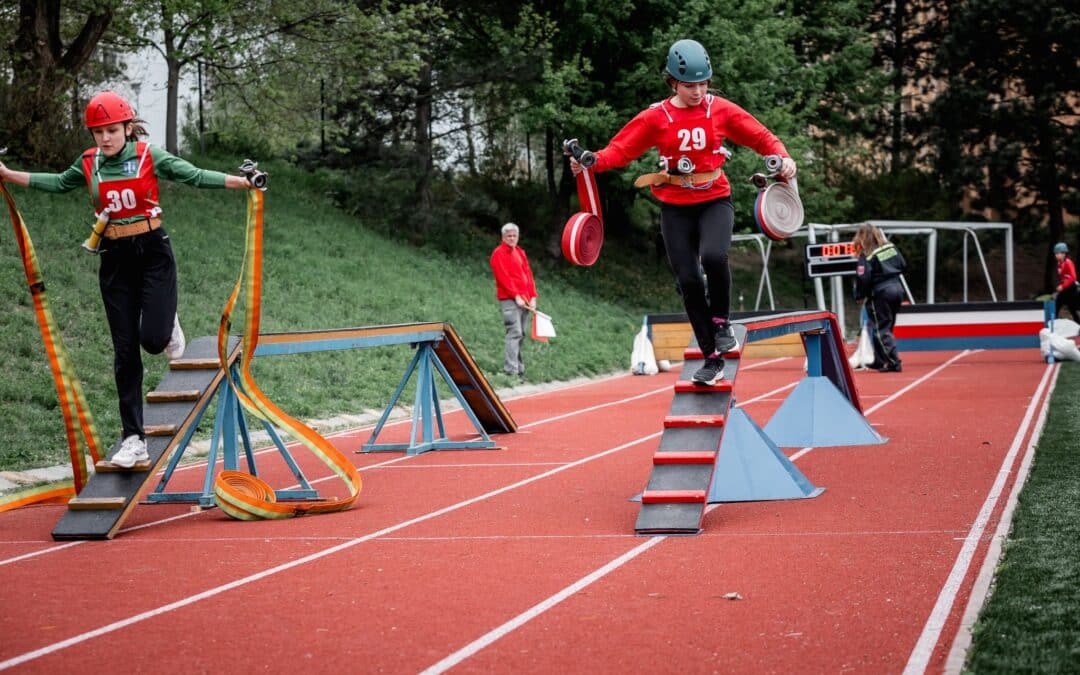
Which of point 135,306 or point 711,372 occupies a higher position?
point 135,306

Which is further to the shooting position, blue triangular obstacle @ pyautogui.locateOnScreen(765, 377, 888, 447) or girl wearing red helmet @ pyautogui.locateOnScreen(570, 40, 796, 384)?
blue triangular obstacle @ pyautogui.locateOnScreen(765, 377, 888, 447)

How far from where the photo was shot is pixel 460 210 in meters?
32.8

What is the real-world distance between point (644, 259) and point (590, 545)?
30.0 meters

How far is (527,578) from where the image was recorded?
20.3 feet

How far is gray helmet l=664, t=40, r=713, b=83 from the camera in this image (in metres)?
7.84

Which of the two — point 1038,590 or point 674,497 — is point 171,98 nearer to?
point 674,497

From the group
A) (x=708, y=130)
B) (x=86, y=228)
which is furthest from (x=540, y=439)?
(x=86, y=228)

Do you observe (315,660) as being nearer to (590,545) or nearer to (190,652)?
(190,652)

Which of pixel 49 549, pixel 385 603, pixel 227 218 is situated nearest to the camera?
pixel 385 603

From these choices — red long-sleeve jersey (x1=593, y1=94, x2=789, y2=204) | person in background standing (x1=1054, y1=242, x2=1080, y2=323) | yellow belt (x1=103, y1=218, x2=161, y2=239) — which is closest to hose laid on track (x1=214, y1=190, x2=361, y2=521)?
yellow belt (x1=103, y1=218, x2=161, y2=239)

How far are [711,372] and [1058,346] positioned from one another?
536 inches

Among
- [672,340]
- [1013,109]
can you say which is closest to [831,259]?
[672,340]

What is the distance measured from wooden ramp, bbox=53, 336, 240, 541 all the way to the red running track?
0.17 metres

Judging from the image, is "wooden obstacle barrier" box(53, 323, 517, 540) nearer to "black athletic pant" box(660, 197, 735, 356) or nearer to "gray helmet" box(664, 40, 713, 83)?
"black athletic pant" box(660, 197, 735, 356)
